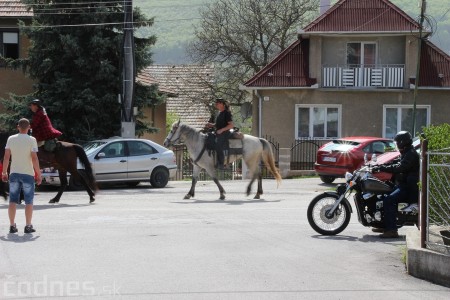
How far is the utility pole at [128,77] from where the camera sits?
29297 millimetres

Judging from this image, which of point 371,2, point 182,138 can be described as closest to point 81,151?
point 182,138

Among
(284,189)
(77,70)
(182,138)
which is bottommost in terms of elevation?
(284,189)

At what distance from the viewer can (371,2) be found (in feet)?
129

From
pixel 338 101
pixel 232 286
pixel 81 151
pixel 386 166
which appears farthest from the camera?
pixel 338 101

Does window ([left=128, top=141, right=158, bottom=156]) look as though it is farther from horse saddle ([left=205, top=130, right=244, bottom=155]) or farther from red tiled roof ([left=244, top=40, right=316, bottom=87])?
red tiled roof ([left=244, top=40, right=316, bottom=87])

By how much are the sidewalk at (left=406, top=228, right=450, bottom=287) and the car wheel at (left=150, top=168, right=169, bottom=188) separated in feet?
52.4

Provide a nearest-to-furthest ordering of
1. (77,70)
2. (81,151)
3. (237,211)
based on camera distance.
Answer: (237,211)
(81,151)
(77,70)

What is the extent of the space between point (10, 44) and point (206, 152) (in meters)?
18.4

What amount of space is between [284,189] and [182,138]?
5.25 m

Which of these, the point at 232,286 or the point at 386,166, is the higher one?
the point at 386,166

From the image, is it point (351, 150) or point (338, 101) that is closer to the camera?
point (351, 150)

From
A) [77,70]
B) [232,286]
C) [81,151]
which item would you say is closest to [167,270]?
[232,286]

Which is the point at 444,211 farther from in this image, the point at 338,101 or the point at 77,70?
the point at 338,101

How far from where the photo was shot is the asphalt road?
30.0ft
